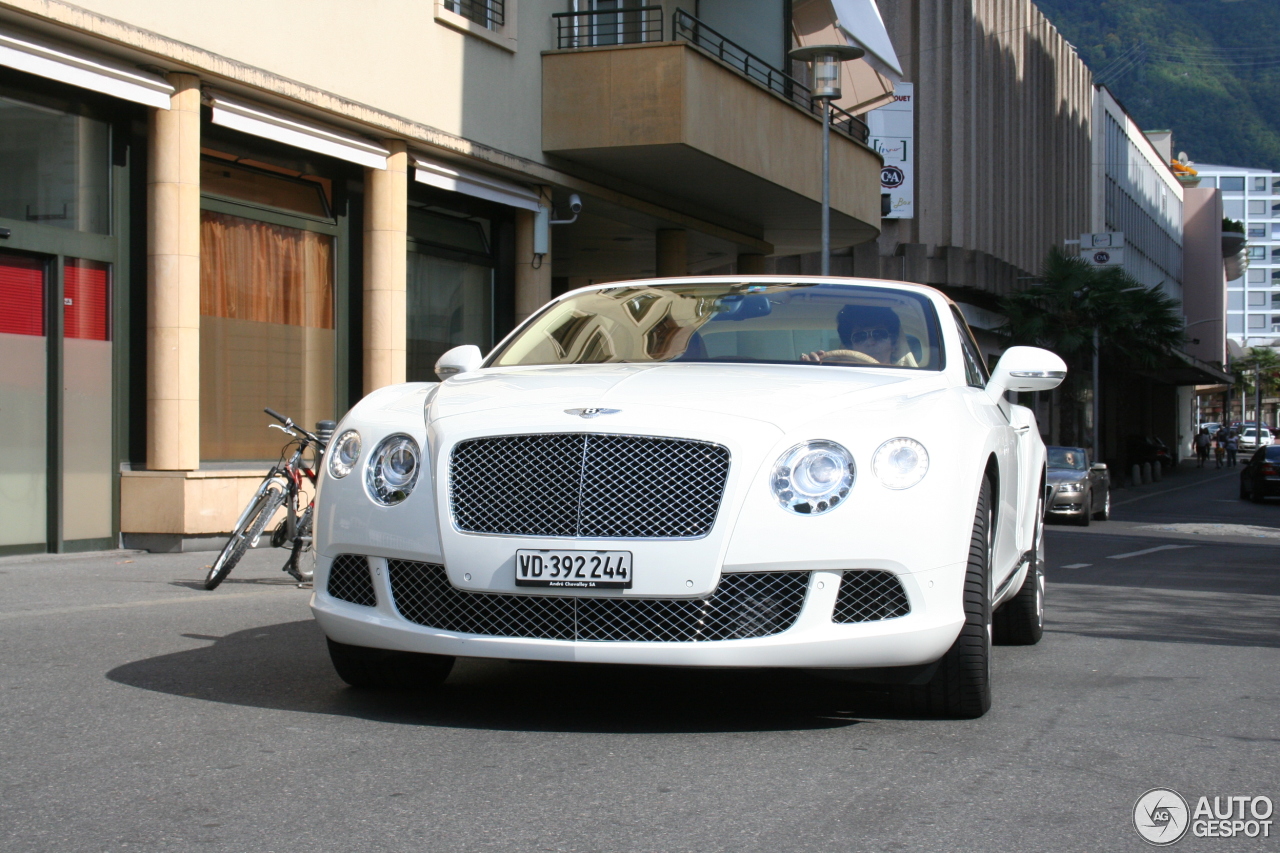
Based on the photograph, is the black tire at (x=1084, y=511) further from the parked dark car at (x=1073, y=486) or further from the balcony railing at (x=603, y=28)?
the balcony railing at (x=603, y=28)

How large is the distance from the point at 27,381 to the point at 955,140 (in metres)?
37.7

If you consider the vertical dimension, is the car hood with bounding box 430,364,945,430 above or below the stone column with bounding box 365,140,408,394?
below

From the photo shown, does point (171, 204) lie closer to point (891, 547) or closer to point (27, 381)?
point (27, 381)

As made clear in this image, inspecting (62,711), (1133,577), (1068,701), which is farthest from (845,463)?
(1133,577)

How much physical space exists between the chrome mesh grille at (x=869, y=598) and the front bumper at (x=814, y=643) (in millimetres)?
21

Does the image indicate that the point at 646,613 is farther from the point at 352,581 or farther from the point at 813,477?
the point at 352,581

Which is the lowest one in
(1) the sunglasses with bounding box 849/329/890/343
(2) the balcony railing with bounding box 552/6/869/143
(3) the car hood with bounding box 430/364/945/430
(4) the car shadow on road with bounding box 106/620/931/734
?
(4) the car shadow on road with bounding box 106/620/931/734

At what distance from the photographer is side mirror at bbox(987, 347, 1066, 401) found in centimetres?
608

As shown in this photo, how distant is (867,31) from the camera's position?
2375 centimetres

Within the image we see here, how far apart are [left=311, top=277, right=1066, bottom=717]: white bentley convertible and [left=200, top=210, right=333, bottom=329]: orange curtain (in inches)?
382

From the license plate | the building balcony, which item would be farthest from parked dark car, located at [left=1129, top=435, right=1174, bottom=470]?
Result: the license plate

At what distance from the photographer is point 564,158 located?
63.2 ft

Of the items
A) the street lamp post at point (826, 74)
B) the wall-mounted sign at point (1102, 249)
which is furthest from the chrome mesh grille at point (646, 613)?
the wall-mounted sign at point (1102, 249)

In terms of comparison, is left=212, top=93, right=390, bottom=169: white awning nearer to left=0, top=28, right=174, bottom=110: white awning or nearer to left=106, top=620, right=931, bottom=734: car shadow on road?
left=0, top=28, right=174, bottom=110: white awning
